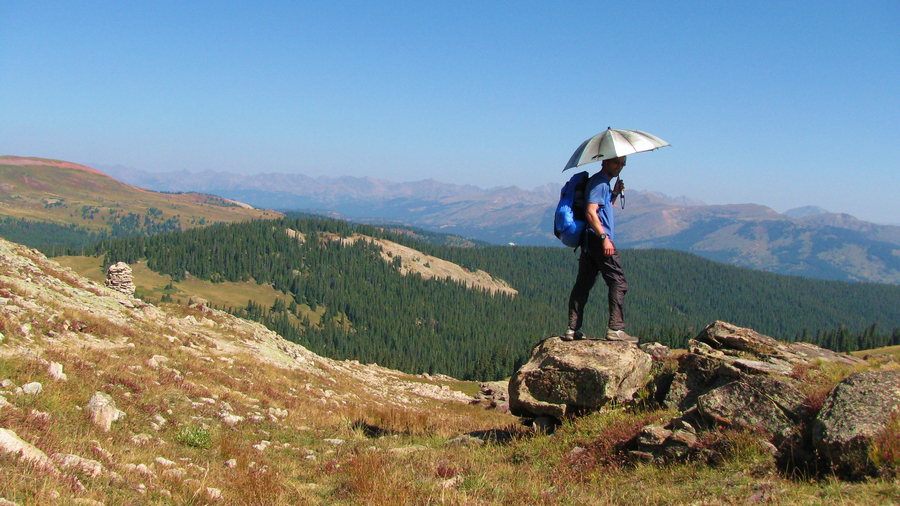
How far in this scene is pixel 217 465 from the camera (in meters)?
8.60

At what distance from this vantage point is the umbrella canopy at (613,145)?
404 inches

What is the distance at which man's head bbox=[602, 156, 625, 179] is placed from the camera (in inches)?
419

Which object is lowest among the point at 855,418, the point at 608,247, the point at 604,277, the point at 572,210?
the point at 855,418

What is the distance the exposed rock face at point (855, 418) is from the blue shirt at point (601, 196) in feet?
16.6

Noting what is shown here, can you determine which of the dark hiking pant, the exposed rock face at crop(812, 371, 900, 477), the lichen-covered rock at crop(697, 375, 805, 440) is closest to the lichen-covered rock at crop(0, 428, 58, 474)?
the dark hiking pant

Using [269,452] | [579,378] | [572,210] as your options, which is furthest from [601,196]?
[269,452]

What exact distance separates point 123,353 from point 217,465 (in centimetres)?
894

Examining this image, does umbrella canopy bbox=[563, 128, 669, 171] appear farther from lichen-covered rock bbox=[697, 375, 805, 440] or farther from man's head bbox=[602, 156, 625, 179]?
lichen-covered rock bbox=[697, 375, 805, 440]

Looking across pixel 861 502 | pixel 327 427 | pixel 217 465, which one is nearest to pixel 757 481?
pixel 861 502

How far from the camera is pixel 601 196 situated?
1052cm

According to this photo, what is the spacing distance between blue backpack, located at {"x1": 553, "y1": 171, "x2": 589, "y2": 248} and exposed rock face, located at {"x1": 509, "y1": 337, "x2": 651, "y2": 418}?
103 inches

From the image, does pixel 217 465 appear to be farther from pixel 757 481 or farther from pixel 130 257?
pixel 130 257

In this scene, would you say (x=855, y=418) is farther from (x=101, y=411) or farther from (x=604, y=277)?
(x=101, y=411)

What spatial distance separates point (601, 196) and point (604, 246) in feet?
3.74
